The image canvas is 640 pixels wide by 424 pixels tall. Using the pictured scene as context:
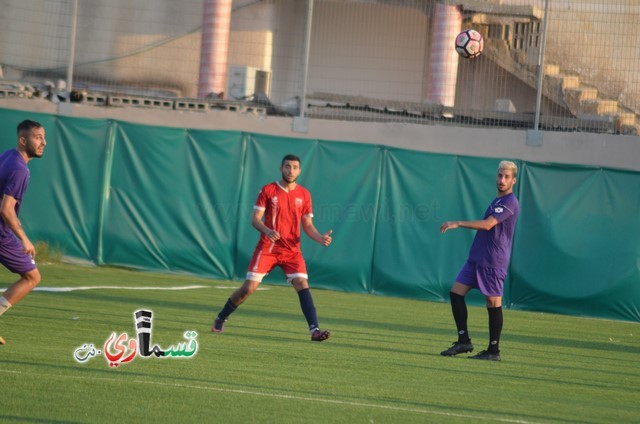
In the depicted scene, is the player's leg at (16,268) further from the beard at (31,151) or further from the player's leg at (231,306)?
the player's leg at (231,306)

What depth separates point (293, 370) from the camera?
9094 millimetres

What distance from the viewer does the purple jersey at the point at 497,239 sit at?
10930 millimetres

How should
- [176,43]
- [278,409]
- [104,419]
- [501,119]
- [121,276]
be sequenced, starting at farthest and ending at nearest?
[176,43]
[501,119]
[121,276]
[278,409]
[104,419]

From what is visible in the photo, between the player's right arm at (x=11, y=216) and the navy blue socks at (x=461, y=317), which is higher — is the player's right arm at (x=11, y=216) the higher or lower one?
the higher one

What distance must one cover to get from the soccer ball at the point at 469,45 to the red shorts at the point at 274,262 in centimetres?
771

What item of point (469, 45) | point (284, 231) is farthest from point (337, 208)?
point (284, 231)

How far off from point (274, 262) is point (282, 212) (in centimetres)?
53

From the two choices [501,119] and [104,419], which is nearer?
[104,419]

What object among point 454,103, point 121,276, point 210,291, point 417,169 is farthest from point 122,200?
point 454,103

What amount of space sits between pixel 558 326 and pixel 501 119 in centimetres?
583

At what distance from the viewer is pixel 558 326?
52.1 feet

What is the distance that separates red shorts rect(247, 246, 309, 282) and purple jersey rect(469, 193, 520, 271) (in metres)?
1.87

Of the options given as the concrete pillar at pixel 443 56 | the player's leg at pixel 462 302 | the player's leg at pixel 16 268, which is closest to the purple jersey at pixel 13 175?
the player's leg at pixel 16 268

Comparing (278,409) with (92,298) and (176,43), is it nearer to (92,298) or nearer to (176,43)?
(92,298)
